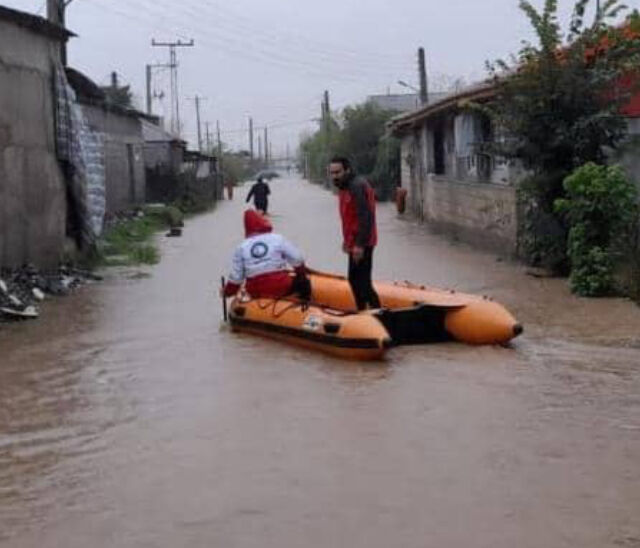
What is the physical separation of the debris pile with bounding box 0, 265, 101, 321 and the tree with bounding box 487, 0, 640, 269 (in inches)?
264

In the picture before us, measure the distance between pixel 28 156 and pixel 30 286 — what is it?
1.98 m

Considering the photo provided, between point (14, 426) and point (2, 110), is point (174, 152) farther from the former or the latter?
point (14, 426)

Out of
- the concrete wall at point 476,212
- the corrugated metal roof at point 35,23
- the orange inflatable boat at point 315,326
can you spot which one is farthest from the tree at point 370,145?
the orange inflatable boat at point 315,326

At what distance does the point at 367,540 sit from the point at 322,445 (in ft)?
6.22

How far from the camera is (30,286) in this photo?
618 inches

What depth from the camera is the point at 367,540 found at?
5.41m

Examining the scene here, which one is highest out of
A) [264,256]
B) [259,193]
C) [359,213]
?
[259,193]

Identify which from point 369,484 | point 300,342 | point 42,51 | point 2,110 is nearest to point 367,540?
point 369,484

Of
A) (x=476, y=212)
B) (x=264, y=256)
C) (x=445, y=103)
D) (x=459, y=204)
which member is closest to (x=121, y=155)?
(x=459, y=204)

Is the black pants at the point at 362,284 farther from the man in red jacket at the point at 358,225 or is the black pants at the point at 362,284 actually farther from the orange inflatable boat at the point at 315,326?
the orange inflatable boat at the point at 315,326

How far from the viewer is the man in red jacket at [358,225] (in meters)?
11.2

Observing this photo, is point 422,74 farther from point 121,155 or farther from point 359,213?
point 359,213

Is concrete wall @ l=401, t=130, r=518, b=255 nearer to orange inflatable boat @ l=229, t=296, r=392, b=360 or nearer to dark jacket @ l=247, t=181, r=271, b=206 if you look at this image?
dark jacket @ l=247, t=181, r=271, b=206

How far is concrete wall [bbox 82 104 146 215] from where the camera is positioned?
3109cm
